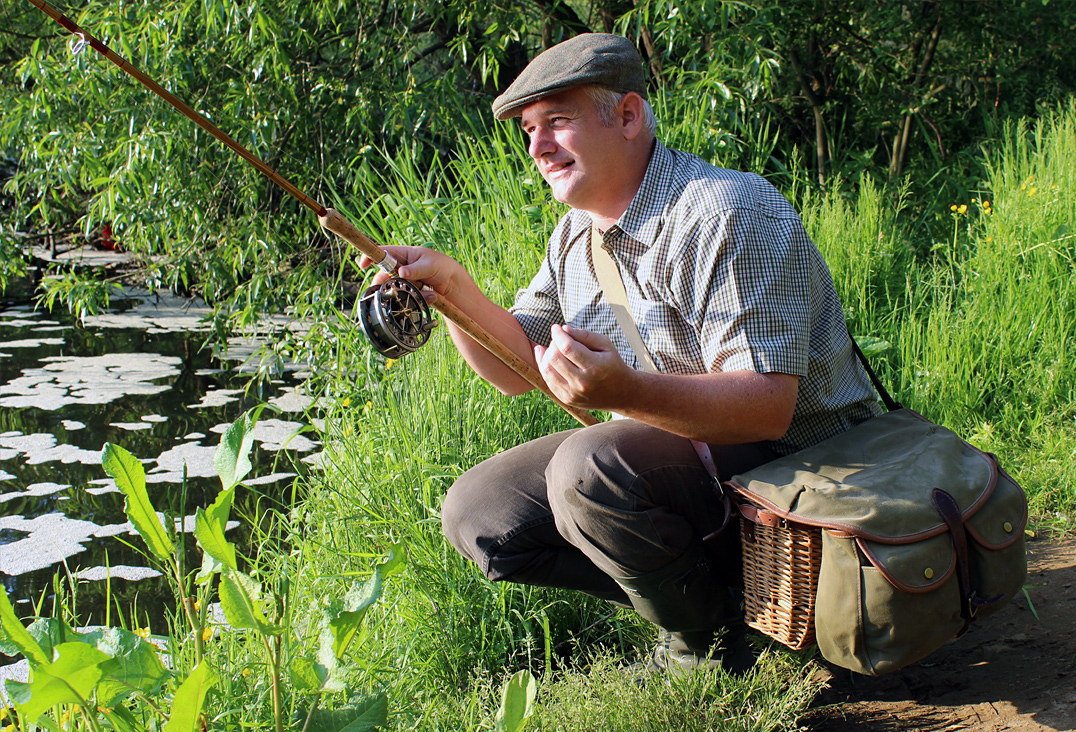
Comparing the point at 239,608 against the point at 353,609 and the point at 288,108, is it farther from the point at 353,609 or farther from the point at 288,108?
the point at 288,108

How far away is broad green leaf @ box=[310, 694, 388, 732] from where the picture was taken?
4.17 feet

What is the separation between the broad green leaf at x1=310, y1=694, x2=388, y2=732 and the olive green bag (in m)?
0.79

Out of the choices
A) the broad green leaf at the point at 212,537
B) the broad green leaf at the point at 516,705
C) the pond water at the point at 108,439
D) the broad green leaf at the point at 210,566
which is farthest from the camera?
the pond water at the point at 108,439

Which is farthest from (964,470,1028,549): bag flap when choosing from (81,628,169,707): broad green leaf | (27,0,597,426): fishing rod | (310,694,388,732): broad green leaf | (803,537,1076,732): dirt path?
(81,628,169,707): broad green leaf

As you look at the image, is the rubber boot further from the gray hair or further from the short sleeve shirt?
the gray hair

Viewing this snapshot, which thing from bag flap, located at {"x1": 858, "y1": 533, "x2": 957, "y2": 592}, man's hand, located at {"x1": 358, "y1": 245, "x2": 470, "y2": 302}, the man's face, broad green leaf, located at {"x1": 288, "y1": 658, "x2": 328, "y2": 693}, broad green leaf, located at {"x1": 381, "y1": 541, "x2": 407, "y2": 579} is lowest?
bag flap, located at {"x1": 858, "y1": 533, "x2": 957, "y2": 592}

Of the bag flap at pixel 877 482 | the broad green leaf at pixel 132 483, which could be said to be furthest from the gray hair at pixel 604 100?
the broad green leaf at pixel 132 483

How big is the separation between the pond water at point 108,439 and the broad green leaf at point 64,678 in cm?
123

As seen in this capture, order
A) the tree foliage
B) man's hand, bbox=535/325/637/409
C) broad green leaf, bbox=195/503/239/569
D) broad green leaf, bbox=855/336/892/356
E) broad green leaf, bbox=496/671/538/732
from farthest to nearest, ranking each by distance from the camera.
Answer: the tree foliage → broad green leaf, bbox=855/336/892/356 → man's hand, bbox=535/325/637/409 → broad green leaf, bbox=195/503/239/569 → broad green leaf, bbox=496/671/538/732

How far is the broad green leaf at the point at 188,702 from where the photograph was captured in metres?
1.11

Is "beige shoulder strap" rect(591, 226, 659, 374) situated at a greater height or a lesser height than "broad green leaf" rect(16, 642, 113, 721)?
greater

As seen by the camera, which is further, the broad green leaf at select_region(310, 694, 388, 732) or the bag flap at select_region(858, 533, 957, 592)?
the bag flap at select_region(858, 533, 957, 592)

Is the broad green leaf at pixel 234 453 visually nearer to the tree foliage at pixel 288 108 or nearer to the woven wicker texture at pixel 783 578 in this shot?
the woven wicker texture at pixel 783 578

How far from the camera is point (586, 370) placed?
1.54 metres
